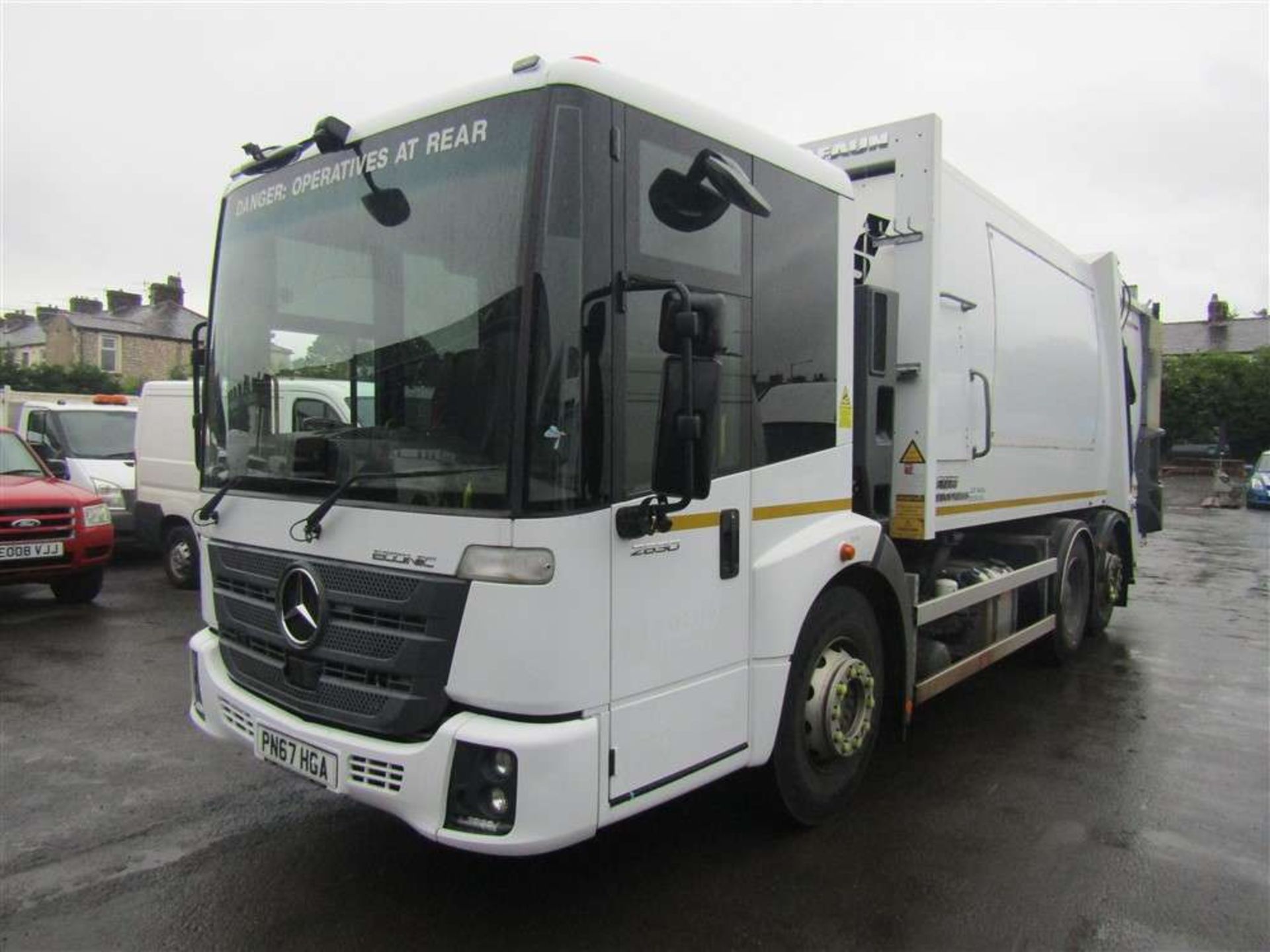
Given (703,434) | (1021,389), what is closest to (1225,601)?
(1021,389)

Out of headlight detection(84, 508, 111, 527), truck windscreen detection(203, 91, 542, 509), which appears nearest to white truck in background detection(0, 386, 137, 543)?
headlight detection(84, 508, 111, 527)

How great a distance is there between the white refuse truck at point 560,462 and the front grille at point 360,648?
0.01 metres

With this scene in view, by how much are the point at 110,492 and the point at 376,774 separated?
10240 millimetres

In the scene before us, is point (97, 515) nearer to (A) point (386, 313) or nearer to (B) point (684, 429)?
(A) point (386, 313)

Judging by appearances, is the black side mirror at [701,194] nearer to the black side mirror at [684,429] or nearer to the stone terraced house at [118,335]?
the black side mirror at [684,429]

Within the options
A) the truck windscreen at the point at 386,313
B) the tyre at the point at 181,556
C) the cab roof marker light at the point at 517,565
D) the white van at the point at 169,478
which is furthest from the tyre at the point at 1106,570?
the tyre at the point at 181,556

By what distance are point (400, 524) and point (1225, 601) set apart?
408 inches

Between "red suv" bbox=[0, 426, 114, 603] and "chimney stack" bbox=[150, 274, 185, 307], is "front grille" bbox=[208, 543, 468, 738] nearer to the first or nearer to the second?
"red suv" bbox=[0, 426, 114, 603]

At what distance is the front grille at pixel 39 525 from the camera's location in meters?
8.09

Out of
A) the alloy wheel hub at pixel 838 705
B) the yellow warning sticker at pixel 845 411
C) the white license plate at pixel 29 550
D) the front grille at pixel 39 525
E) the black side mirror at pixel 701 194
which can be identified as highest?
the black side mirror at pixel 701 194

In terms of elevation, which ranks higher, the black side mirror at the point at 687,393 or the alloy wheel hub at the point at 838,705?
the black side mirror at the point at 687,393

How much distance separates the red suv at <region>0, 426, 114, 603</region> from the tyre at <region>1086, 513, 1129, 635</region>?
9110 millimetres

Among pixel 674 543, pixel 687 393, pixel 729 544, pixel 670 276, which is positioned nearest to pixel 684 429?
pixel 687 393

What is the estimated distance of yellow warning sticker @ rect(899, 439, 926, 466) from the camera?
4.60 m
